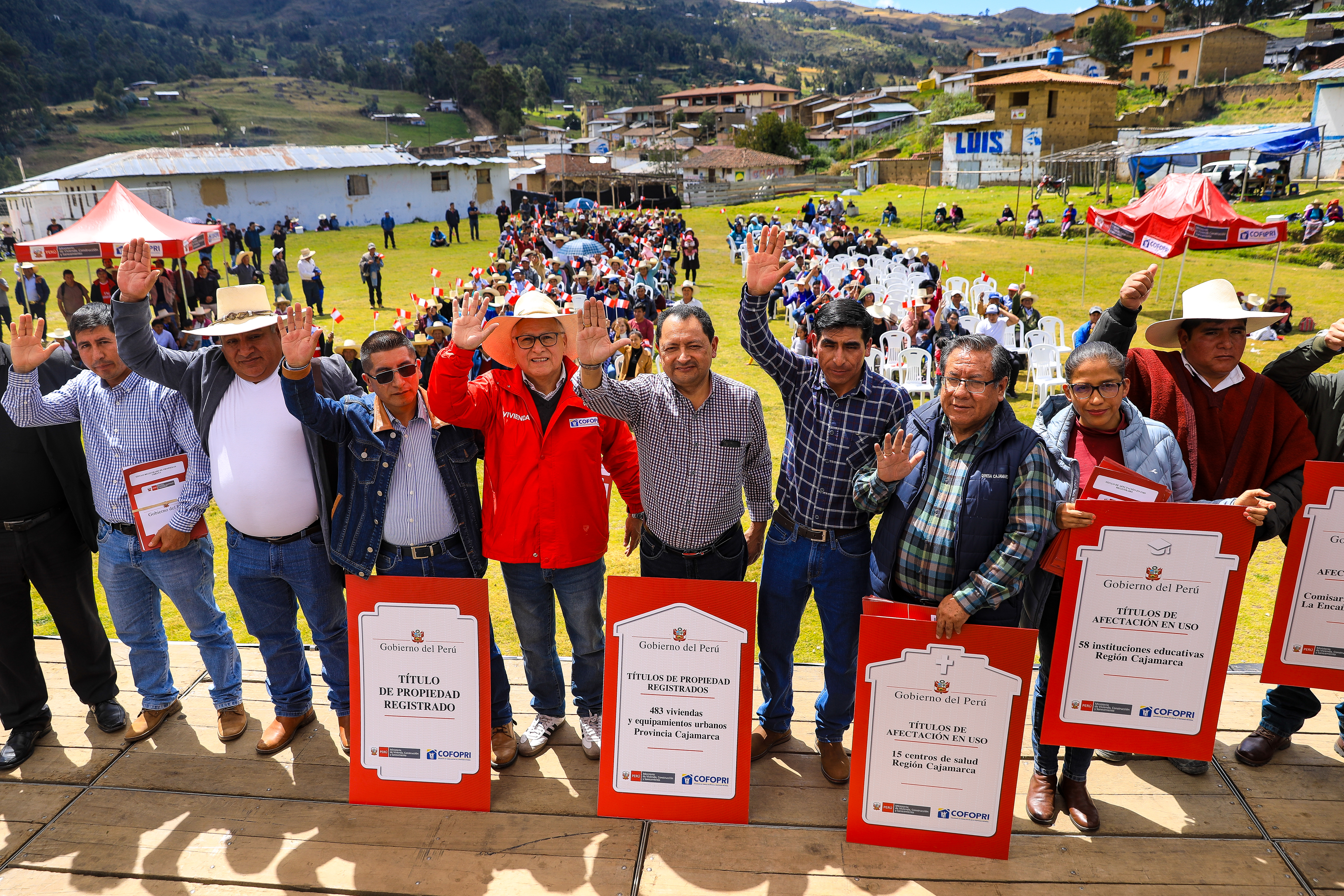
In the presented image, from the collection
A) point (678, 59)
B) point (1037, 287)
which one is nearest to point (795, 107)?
point (678, 59)

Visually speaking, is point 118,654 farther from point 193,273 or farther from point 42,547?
point 193,273

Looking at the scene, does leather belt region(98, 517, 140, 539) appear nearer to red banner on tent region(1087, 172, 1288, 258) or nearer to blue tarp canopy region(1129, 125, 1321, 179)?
red banner on tent region(1087, 172, 1288, 258)

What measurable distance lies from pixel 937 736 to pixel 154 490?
10.7ft

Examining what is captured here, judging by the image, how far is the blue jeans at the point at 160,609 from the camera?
3.57m

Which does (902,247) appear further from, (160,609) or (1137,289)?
(160,609)

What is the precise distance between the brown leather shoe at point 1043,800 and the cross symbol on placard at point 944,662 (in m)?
0.72

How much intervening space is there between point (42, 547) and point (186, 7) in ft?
716

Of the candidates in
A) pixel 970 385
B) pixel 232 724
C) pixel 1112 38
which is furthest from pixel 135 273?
pixel 1112 38

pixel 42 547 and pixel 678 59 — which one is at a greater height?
pixel 678 59

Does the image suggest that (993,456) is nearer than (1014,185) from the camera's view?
Yes

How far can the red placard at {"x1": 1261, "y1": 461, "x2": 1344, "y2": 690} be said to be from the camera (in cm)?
310

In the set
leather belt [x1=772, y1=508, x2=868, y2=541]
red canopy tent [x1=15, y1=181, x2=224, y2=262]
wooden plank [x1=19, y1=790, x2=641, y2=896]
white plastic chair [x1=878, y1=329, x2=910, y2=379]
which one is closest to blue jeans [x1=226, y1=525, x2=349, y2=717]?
wooden plank [x1=19, y1=790, x2=641, y2=896]

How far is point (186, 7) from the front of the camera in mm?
172875

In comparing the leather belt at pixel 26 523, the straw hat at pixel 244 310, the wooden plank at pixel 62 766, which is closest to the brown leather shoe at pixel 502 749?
the wooden plank at pixel 62 766
